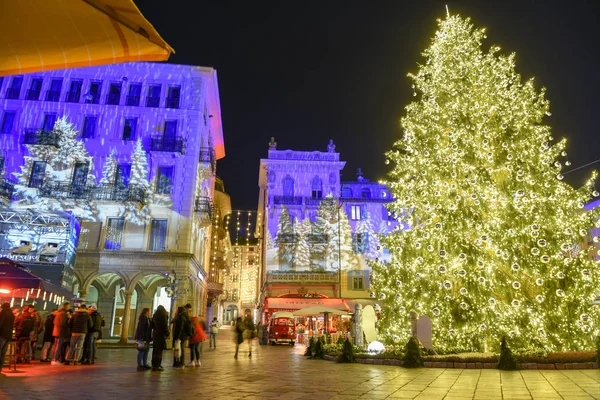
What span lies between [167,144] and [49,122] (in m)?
8.23

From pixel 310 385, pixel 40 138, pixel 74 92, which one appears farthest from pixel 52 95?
pixel 310 385

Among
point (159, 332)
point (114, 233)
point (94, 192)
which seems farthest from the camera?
point (94, 192)

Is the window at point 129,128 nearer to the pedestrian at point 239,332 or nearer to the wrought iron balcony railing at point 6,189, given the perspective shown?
the wrought iron balcony railing at point 6,189

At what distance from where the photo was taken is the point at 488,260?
12.8m

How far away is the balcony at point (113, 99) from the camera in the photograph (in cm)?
3017

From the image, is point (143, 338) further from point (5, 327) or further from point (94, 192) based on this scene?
point (94, 192)

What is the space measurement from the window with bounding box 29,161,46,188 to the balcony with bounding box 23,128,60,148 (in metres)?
1.33

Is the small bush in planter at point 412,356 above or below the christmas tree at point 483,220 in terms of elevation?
below

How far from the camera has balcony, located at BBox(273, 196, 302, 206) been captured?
127 feet

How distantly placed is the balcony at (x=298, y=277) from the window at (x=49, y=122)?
2011 cm

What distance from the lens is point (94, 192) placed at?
91.4ft

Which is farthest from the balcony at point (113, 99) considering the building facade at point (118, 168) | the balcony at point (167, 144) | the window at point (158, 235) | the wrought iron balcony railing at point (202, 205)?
the window at point (158, 235)

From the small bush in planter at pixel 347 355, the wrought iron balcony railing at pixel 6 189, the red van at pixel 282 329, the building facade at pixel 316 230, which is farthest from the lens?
the building facade at pixel 316 230

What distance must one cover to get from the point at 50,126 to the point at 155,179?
8.14m
